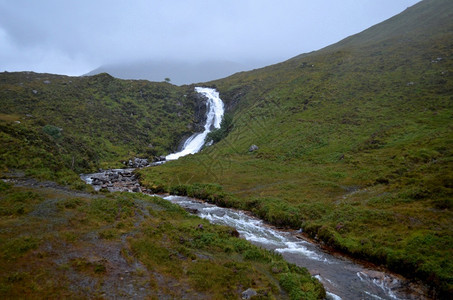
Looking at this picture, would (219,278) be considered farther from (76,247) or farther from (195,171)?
(195,171)

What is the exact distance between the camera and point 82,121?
82188 millimetres

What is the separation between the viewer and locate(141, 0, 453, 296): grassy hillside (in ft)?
71.4

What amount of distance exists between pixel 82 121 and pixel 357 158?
274 feet

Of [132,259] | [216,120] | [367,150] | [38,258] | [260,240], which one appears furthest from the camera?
[216,120]

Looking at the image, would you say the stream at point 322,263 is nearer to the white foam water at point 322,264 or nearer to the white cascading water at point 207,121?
the white foam water at point 322,264

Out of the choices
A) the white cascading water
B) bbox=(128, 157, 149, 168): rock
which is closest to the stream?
bbox=(128, 157, 149, 168): rock

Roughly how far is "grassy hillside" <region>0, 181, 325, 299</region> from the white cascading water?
6079 centimetres

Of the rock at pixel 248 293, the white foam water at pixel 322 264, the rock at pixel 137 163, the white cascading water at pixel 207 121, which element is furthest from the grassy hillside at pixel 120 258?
the white cascading water at pixel 207 121

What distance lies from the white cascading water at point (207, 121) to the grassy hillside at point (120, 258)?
60785mm

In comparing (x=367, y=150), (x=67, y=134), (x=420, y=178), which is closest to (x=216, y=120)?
(x=67, y=134)

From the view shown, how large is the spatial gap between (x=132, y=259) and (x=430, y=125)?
57722mm

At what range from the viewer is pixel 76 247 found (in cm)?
1577

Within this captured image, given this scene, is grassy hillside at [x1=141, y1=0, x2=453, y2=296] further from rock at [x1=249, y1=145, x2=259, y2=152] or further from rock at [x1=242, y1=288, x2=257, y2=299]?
rock at [x1=242, y1=288, x2=257, y2=299]

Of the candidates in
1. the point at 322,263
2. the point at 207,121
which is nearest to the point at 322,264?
the point at 322,263
